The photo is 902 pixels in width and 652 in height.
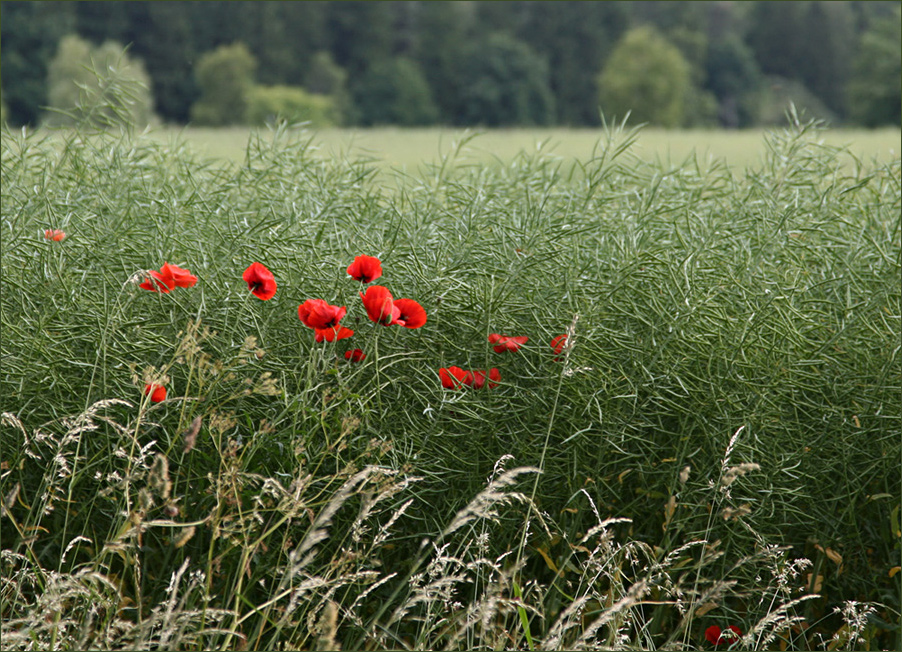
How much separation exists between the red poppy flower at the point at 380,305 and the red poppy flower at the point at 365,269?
119 millimetres

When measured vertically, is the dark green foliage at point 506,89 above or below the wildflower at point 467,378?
above

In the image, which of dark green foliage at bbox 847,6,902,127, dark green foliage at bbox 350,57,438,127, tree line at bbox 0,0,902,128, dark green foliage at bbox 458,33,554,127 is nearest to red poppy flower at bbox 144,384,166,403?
tree line at bbox 0,0,902,128

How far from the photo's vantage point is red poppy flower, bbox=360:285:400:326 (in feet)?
6.32

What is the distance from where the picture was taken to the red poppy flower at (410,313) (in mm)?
2000

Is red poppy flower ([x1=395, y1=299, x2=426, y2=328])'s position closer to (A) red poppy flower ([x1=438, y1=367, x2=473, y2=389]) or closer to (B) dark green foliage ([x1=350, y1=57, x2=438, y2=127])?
(A) red poppy flower ([x1=438, y1=367, x2=473, y2=389])

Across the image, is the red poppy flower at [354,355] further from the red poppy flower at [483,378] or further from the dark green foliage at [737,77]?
the dark green foliage at [737,77]

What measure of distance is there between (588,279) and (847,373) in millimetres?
780

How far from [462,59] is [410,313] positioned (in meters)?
19.1

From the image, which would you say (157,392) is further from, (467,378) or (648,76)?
(648,76)

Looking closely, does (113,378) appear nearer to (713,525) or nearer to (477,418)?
(477,418)

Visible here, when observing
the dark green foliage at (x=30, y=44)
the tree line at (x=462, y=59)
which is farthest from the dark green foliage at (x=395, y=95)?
the dark green foliage at (x=30, y=44)

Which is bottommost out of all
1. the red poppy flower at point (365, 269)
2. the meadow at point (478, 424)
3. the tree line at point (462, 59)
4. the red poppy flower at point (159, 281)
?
the meadow at point (478, 424)

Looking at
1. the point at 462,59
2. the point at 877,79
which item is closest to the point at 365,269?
the point at 462,59

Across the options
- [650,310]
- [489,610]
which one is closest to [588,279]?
[650,310]
